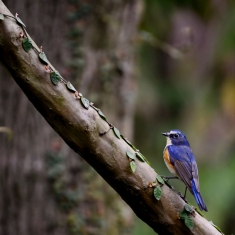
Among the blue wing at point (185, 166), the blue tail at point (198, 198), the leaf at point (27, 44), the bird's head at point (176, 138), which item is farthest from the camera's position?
the bird's head at point (176, 138)

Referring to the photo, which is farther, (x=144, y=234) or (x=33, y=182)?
(x=144, y=234)

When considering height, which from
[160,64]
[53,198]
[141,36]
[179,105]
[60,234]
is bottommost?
[60,234]

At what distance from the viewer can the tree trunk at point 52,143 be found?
4375mm

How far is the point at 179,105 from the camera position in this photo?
7.93 metres

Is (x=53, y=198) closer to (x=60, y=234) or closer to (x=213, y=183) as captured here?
(x=60, y=234)

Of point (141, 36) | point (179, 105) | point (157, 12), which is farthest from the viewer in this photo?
point (179, 105)

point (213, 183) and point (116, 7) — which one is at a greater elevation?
point (116, 7)

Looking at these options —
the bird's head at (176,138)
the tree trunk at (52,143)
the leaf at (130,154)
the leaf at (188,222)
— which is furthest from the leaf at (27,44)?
the tree trunk at (52,143)

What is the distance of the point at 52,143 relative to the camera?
439 centimetres

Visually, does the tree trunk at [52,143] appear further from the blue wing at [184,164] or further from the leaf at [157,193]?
the leaf at [157,193]

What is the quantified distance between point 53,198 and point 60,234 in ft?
1.04

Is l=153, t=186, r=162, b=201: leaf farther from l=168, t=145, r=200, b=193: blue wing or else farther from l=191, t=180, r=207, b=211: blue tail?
l=168, t=145, r=200, b=193: blue wing

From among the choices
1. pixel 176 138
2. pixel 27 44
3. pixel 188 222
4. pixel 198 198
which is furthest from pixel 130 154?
pixel 176 138

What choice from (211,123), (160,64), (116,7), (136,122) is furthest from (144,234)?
(116,7)
